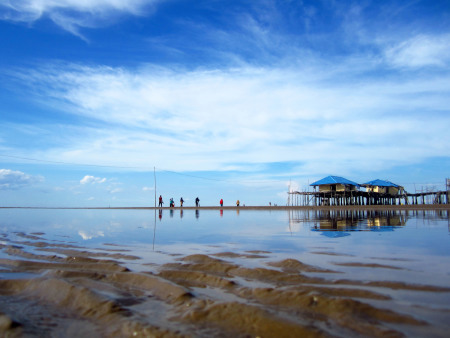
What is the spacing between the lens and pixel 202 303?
12.0ft

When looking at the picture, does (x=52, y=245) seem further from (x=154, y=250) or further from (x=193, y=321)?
(x=193, y=321)

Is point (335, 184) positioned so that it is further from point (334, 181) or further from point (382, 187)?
point (382, 187)

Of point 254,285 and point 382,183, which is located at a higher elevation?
point 382,183

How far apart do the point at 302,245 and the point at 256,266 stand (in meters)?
3.00

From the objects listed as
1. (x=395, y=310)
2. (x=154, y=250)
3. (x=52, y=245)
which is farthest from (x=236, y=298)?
(x=52, y=245)

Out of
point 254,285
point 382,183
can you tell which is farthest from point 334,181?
point 254,285

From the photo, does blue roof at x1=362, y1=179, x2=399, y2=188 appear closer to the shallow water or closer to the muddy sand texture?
the shallow water

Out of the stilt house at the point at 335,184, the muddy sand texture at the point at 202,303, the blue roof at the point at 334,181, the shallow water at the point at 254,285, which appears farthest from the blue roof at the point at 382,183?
the muddy sand texture at the point at 202,303

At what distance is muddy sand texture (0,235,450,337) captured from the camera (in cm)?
299

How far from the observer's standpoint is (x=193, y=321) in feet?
10.6

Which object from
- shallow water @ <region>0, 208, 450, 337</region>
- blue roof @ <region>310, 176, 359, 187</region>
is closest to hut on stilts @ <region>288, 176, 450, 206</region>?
blue roof @ <region>310, 176, 359, 187</region>

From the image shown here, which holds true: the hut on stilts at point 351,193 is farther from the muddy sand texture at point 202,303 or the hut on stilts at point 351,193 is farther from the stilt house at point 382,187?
the muddy sand texture at point 202,303

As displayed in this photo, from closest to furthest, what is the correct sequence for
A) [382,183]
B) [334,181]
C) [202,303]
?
[202,303], [334,181], [382,183]

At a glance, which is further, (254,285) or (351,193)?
(351,193)
